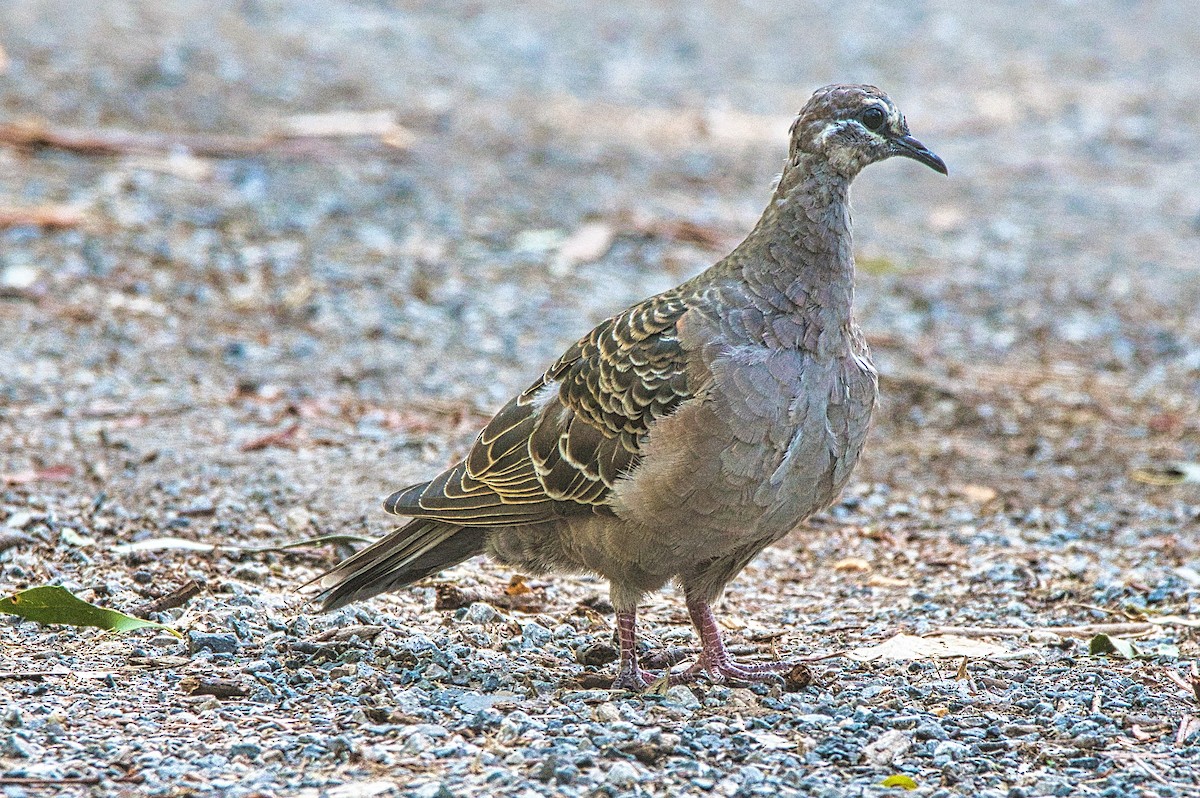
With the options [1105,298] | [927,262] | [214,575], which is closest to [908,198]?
[927,262]

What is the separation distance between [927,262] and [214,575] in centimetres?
697

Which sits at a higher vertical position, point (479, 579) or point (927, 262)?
point (927, 262)

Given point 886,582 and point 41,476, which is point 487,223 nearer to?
point 41,476

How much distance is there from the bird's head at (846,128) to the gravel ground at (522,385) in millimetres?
1777

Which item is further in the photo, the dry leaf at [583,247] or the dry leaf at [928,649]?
the dry leaf at [583,247]

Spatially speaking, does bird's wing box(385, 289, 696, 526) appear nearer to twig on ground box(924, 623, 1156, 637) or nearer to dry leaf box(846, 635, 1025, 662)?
dry leaf box(846, 635, 1025, 662)

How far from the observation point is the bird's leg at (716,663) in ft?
16.2

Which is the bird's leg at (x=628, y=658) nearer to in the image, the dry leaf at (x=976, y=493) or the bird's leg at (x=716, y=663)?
the bird's leg at (x=716, y=663)

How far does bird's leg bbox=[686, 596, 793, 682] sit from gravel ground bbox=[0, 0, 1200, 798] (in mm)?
130

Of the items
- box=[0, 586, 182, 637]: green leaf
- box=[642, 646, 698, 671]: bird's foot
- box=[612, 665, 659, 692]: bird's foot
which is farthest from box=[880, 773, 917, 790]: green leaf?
box=[0, 586, 182, 637]: green leaf

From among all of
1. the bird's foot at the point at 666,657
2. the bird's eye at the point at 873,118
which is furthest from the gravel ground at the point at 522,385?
the bird's eye at the point at 873,118

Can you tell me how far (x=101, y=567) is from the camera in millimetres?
5645

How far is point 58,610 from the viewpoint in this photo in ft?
16.3

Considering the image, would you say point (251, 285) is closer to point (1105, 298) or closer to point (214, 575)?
point (214, 575)
